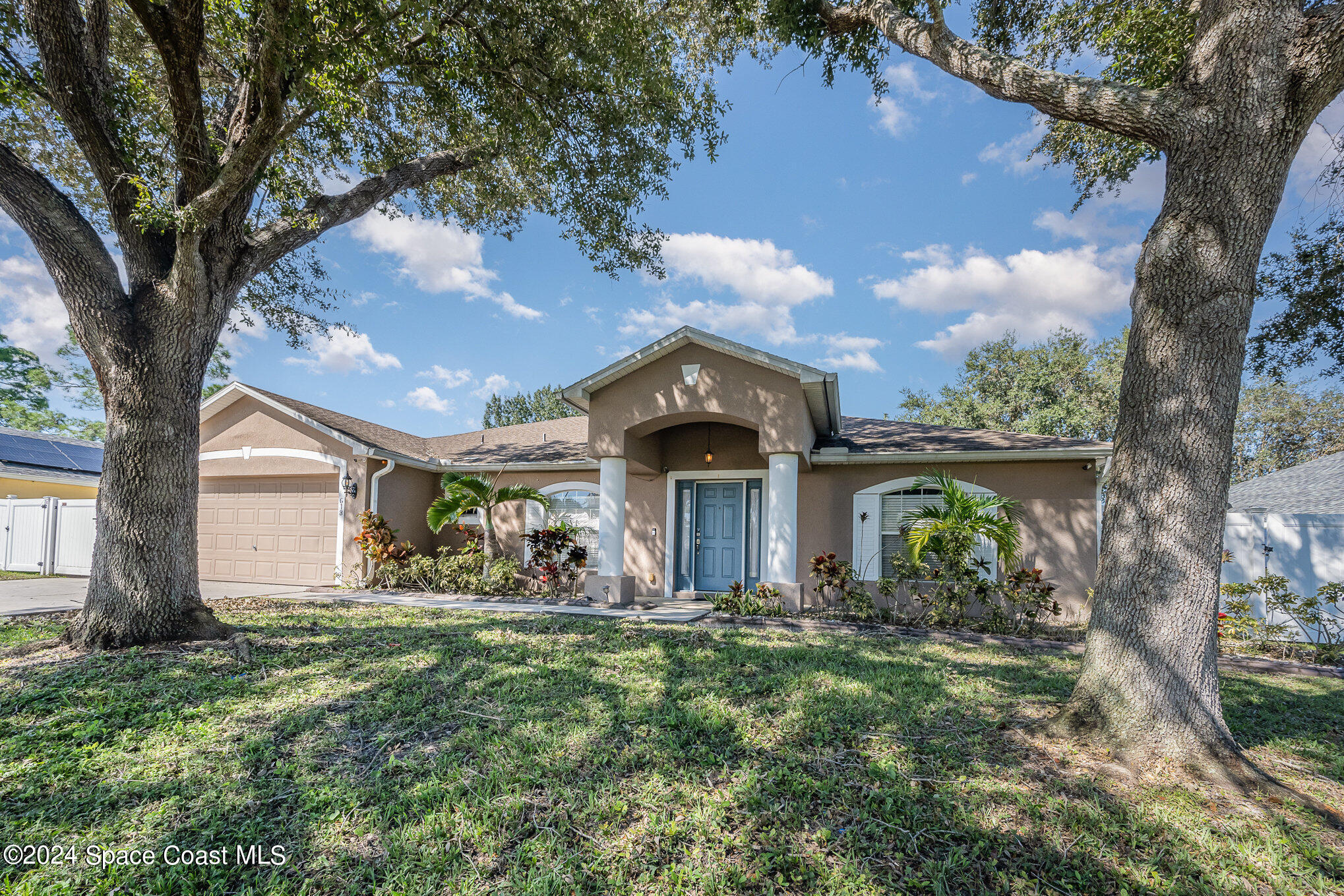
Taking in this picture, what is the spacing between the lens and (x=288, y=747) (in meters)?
3.49

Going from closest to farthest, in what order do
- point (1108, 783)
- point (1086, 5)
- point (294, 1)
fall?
point (1108, 783)
point (294, 1)
point (1086, 5)

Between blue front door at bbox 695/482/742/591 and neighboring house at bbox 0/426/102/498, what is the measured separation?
16.0 metres

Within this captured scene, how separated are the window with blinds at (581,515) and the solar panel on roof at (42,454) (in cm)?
1539

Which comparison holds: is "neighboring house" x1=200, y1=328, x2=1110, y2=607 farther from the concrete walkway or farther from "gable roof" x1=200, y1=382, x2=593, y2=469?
the concrete walkway

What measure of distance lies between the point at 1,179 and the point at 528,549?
8.57 metres

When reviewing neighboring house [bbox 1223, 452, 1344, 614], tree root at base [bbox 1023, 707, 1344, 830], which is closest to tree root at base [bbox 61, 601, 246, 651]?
tree root at base [bbox 1023, 707, 1344, 830]

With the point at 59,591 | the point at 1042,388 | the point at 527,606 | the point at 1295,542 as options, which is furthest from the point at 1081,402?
the point at 59,591

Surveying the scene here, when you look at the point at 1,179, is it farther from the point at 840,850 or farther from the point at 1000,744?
the point at 1000,744

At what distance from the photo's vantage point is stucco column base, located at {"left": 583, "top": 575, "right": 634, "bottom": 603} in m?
9.31

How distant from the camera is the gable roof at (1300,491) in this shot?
12.0m

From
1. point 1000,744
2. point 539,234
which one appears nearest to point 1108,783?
point 1000,744

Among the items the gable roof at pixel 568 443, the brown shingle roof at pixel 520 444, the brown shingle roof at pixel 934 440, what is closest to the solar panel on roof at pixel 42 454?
the gable roof at pixel 568 443

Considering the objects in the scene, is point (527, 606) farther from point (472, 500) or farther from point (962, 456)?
point (962, 456)

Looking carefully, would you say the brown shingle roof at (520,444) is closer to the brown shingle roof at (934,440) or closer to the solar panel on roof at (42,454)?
the brown shingle roof at (934,440)
